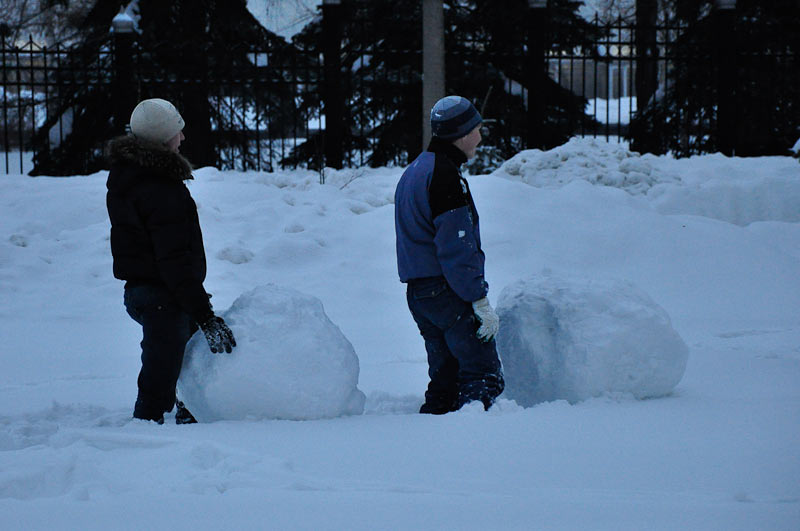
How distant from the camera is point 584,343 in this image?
4387mm

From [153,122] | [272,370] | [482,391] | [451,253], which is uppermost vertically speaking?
[153,122]

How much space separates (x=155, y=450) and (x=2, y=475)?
56cm

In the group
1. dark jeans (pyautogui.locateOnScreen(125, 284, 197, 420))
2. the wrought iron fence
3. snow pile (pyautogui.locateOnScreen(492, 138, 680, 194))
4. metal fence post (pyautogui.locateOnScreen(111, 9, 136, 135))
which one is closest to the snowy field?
snow pile (pyautogui.locateOnScreen(492, 138, 680, 194))

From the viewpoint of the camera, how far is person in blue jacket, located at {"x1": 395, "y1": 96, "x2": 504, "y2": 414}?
406 centimetres

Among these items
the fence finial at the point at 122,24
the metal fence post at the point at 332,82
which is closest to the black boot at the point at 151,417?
the metal fence post at the point at 332,82

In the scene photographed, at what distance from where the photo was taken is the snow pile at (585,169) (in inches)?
440

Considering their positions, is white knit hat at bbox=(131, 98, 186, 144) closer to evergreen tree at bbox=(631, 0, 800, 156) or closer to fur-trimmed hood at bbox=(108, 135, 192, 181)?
fur-trimmed hood at bbox=(108, 135, 192, 181)

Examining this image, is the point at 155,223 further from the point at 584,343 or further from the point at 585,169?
the point at 585,169

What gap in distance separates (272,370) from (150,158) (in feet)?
3.43

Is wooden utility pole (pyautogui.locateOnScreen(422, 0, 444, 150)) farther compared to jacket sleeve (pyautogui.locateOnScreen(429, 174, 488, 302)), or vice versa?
wooden utility pole (pyautogui.locateOnScreen(422, 0, 444, 150))

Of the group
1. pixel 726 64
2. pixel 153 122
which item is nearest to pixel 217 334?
pixel 153 122

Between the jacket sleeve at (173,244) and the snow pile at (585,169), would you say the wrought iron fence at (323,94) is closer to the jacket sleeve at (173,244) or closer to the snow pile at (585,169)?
the snow pile at (585,169)

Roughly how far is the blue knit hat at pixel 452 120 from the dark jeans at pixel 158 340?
1399mm

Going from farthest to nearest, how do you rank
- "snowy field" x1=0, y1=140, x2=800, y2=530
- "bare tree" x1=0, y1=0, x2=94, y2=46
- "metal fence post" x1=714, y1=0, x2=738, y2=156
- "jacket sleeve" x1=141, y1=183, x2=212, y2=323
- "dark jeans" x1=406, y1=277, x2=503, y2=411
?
"bare tree" x1=0, y1=0, x2=94, y2=46, "metal fence post" x1=714, y1=0, x2=738, y2=156, "dark jeans" x1=406, y1=277, x2=503, y2=411, "jacket sleeve" x1=141, y1=183, x2=212, y2=323, "snowy field" x1=0, y1=140, x2=800, y2=530
